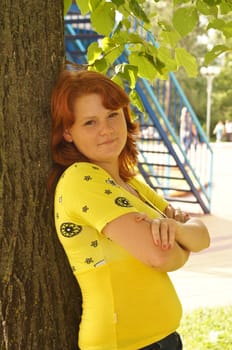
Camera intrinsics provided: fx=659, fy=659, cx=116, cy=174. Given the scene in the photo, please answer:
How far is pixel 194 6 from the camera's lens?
2787 millimetres

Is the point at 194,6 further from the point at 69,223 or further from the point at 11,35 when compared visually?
the point at 69,223

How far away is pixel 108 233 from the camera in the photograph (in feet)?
6.12

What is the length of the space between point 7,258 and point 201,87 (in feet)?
→ 126

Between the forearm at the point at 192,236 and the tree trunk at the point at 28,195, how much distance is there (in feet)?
1.44

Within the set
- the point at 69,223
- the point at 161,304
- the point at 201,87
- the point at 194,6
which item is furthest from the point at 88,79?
the point at 201,87

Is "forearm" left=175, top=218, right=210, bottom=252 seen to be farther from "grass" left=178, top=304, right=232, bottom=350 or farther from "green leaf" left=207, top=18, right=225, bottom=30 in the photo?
"grass" left=178, top=304, right=232, bottom=350

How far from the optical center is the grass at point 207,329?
422cm

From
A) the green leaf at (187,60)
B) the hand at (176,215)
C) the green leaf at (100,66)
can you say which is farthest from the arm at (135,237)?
the green leaf at (187,60)

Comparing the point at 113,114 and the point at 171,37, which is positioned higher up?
the point at 171,37

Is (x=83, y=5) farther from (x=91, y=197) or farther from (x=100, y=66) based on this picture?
(x=91, y=197)

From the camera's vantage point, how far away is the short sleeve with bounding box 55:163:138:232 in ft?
6.14

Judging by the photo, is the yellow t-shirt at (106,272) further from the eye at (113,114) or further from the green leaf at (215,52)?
the green leaf at (215,52)

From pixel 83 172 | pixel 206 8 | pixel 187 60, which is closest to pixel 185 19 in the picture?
pixel 206 8

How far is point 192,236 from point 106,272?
32 cm
